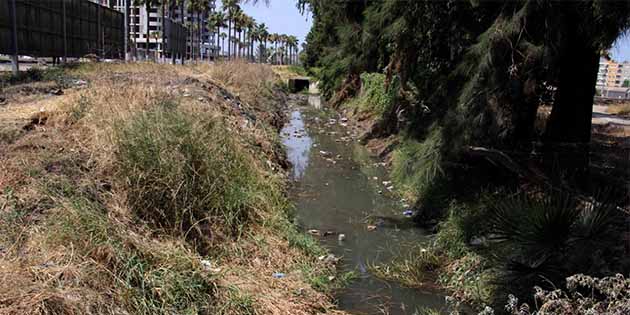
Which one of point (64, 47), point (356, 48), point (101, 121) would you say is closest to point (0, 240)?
point (101, 121)

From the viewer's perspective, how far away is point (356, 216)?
8750 millimetres

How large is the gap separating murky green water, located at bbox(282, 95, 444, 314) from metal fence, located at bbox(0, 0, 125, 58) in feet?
24.3

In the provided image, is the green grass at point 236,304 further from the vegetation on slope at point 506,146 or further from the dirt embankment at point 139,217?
the vegetation on slope at point 506,146

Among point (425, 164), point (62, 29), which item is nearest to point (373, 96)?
point (62, 29)

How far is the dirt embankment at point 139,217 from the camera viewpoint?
3924mm

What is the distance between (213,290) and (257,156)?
4.15 m

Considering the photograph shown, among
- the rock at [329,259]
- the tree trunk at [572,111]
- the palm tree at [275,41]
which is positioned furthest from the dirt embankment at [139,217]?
the palm tree at [275,41]

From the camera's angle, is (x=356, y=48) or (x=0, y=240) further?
(x=356, y=48)

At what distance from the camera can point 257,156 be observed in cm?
850

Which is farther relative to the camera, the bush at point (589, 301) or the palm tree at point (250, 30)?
the palm tree at point (250, 30)

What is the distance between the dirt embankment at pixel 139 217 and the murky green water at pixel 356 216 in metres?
0.55

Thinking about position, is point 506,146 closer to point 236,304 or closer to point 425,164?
point 425,164

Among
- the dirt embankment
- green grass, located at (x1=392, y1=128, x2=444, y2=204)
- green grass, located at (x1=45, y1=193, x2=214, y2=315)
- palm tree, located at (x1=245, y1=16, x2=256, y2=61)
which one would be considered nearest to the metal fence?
the dirt embankment

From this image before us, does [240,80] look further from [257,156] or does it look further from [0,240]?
[0,240]
